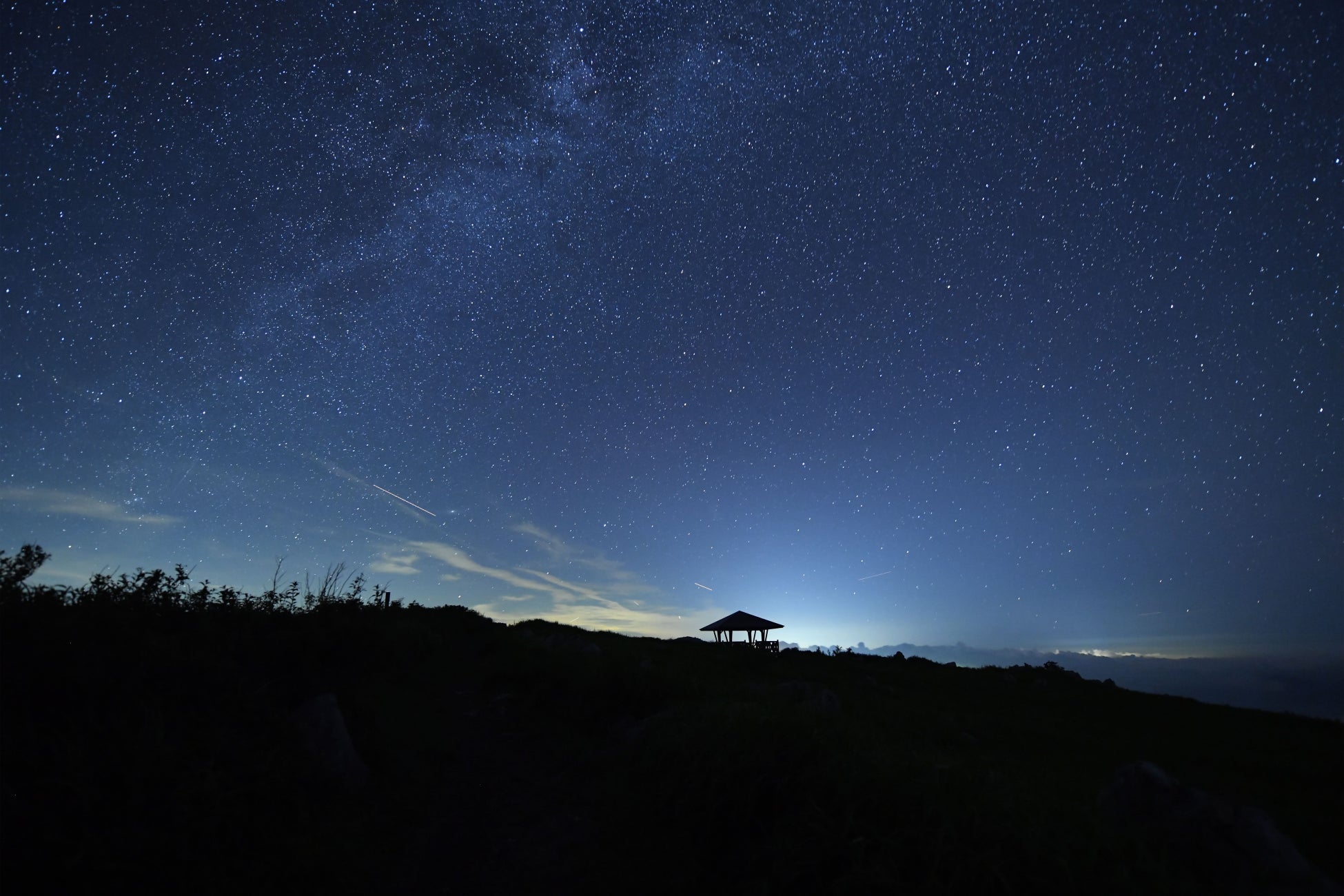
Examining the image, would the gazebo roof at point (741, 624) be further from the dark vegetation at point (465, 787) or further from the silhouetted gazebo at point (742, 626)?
the dark vegetation at point (465, 787)

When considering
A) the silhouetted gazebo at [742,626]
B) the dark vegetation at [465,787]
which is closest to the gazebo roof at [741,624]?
the silhouetted gazebo at [742,626]

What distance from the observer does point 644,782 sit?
8.12m

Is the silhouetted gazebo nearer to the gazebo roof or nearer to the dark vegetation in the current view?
the gazebo roof

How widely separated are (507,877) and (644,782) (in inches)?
90.5

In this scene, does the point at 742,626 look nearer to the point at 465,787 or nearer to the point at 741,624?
the point at 741,624

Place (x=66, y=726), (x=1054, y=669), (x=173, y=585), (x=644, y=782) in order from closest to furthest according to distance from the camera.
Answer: (x=66, y=726), (x=644, y=782), (x=173, y=585), (x=1054, y=669)

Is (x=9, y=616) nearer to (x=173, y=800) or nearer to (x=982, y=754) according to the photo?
(x=173, y=800)

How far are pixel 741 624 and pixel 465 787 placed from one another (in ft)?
116

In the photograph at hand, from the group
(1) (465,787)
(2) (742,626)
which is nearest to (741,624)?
(2) (742,626)

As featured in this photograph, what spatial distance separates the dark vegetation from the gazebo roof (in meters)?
28.9

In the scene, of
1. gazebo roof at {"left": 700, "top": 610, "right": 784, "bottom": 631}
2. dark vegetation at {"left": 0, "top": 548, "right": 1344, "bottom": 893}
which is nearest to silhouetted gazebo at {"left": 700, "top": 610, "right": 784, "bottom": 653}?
gazebo roof at {"left": 700, "top": 610, "right": 784, "bottom": 631}

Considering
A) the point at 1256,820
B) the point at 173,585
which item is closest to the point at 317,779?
the point at 173,585

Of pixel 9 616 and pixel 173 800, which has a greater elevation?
pixel 9 616

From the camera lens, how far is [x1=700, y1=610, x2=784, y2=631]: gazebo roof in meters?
41.3
